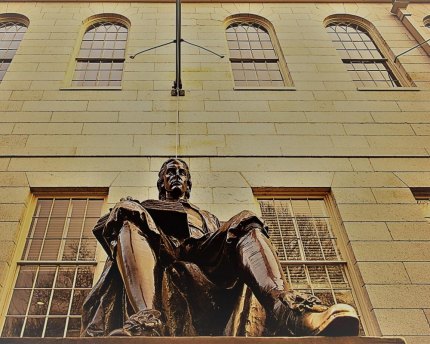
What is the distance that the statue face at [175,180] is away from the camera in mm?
5297

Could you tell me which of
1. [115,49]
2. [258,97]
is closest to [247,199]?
[258,97]

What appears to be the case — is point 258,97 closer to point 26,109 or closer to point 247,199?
point 247,199

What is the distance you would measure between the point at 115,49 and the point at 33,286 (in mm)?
6504

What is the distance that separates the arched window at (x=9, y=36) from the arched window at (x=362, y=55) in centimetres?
749

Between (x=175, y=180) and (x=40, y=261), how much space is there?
94.7 inches

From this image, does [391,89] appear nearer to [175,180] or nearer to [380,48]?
[380,48]

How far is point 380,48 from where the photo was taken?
1141 centimetres

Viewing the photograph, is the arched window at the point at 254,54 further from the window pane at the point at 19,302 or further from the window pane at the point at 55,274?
the window pane at the point at 19,302

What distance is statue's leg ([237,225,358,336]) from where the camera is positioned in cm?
286

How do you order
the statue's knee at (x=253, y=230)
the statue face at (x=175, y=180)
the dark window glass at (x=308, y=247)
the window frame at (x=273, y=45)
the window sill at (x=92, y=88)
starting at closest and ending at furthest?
the statue's knee at (x=253, y=230), the statue face at (x=175, y=180), the dark window glass at (x=308, y=247), the window sill at (x=92, y=88), the window frame at (x=273, y=45)

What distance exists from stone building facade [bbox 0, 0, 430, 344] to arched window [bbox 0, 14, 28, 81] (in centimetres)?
5

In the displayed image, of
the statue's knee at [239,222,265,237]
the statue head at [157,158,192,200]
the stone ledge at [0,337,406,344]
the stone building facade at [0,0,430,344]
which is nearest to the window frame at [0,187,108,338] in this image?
the stone building facade at [0,0,430,344]

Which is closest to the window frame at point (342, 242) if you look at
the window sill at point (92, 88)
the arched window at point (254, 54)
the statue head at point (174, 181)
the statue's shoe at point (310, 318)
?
A: the statue head at point (174, 181)

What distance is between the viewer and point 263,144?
26.6 ft
